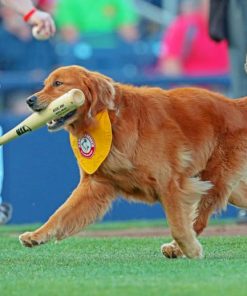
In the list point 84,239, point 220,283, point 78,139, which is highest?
point 78,139

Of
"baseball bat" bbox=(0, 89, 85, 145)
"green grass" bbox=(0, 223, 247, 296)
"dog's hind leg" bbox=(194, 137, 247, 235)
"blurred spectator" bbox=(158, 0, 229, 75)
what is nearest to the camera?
"green grass" bbox=(0, 223, 247, 296)

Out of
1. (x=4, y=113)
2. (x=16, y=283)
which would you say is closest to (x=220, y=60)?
(x=4, y=113)

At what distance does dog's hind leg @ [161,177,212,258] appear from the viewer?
7.36 m

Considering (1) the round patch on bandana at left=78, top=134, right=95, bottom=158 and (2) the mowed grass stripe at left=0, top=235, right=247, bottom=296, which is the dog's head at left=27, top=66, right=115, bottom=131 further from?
(2) the mowed grass stripe at left=0, top=235, right=247, bottom=296

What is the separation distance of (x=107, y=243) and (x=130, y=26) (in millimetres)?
6501

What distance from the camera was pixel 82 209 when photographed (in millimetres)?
7457

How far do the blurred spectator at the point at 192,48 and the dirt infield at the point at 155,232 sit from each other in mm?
3223

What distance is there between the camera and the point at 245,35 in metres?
10.4

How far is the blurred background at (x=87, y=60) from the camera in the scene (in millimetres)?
11305

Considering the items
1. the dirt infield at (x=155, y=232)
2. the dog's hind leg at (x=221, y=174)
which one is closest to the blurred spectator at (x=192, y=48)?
the dirt infield at (x=155, y=232)

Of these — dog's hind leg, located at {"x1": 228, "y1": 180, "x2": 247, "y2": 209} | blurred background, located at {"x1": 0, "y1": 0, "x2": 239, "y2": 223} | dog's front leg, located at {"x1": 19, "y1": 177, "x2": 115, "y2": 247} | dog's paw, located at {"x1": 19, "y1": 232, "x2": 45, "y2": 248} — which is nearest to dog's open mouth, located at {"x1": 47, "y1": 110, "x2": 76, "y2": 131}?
dog's front leg, located at {"x1": 19, "y1": 177, "x2": 115, "y2": 247}

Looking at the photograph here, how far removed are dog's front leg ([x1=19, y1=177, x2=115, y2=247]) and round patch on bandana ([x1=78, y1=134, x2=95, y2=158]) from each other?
20cm

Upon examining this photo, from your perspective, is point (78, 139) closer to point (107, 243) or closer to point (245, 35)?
point (107, 243)

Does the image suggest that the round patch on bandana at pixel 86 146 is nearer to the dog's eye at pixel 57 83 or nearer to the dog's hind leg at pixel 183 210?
the dog's eye at pixel 57 83
